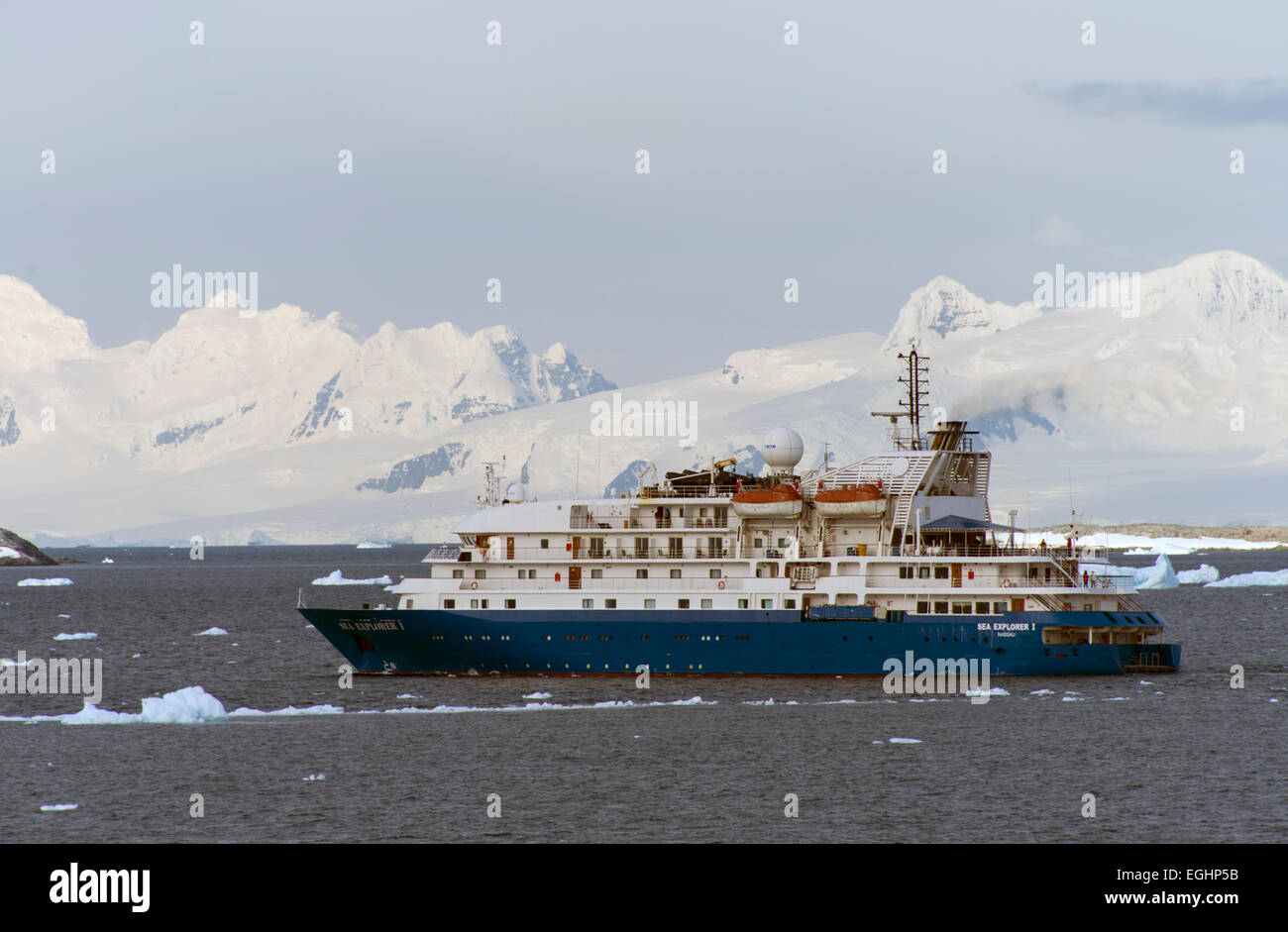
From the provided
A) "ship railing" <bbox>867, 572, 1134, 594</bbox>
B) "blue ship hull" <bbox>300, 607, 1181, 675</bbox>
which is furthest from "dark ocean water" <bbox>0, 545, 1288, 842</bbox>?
"ship railing" <bbox>867, 572, 1134, 594</bbox>

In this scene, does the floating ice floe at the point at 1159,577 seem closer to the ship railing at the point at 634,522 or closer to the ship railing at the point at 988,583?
the ship railing at the point at 988,583

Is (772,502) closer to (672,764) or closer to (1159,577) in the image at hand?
(672,764)

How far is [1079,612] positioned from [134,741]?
3573 centimetres

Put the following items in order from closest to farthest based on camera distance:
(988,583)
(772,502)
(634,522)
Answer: (988,583) < (772,502) < (634,522)

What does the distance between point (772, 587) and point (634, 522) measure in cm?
661

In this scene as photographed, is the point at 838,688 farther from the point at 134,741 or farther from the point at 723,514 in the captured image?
the point at 134,741

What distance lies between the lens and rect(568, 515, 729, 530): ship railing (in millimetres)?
60500

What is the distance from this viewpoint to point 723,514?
198 feet

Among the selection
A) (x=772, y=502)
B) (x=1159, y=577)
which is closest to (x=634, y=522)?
(x=772, y=502)

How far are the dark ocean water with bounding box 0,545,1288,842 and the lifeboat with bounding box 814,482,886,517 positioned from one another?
6891 millimetres

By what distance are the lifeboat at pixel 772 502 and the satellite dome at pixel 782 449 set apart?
3843 millimetres

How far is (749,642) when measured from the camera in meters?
58.4

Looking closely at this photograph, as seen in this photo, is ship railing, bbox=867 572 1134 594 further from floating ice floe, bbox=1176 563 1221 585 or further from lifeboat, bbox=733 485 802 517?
floating ice floe, bbox=1176 563 1221 585
